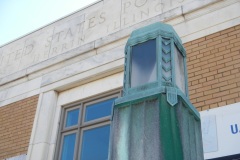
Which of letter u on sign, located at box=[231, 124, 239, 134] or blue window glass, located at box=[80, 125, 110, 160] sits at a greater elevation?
blue window glass, located at box=[80, 125, 110, 160]

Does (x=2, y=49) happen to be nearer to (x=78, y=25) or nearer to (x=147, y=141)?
(x=78, y=25)

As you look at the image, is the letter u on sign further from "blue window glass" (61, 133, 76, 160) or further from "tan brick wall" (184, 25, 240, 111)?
"blue window glass" (61, 133, 76, 160)

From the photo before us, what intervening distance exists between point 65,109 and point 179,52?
4104 millimetres

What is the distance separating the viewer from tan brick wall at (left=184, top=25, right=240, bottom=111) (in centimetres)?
470

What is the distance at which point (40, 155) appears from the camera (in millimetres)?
6059

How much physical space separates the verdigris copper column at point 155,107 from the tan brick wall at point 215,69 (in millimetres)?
1981

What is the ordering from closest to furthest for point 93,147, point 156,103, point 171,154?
point 171,154, point 156,103, point 93,147

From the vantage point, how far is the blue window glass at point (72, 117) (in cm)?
639

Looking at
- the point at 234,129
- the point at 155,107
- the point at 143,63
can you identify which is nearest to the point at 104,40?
the point at 234,129

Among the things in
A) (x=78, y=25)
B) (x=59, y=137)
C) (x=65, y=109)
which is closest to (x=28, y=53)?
(x=78, y=25)

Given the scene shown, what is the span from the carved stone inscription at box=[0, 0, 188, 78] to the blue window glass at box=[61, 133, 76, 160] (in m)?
1.77

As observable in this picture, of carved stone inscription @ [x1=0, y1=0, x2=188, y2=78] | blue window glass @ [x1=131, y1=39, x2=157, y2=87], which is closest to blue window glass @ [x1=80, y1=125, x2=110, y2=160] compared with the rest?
carved stone inscription @ [x1=0, y1=0, x2=188, y2=78]

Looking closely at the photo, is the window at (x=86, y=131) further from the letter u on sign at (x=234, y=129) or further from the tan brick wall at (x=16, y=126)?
the letter u on sign at (x=234, y=129)

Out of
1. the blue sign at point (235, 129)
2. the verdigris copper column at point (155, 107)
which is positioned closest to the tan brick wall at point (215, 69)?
the blue sign at point (235, 129)
